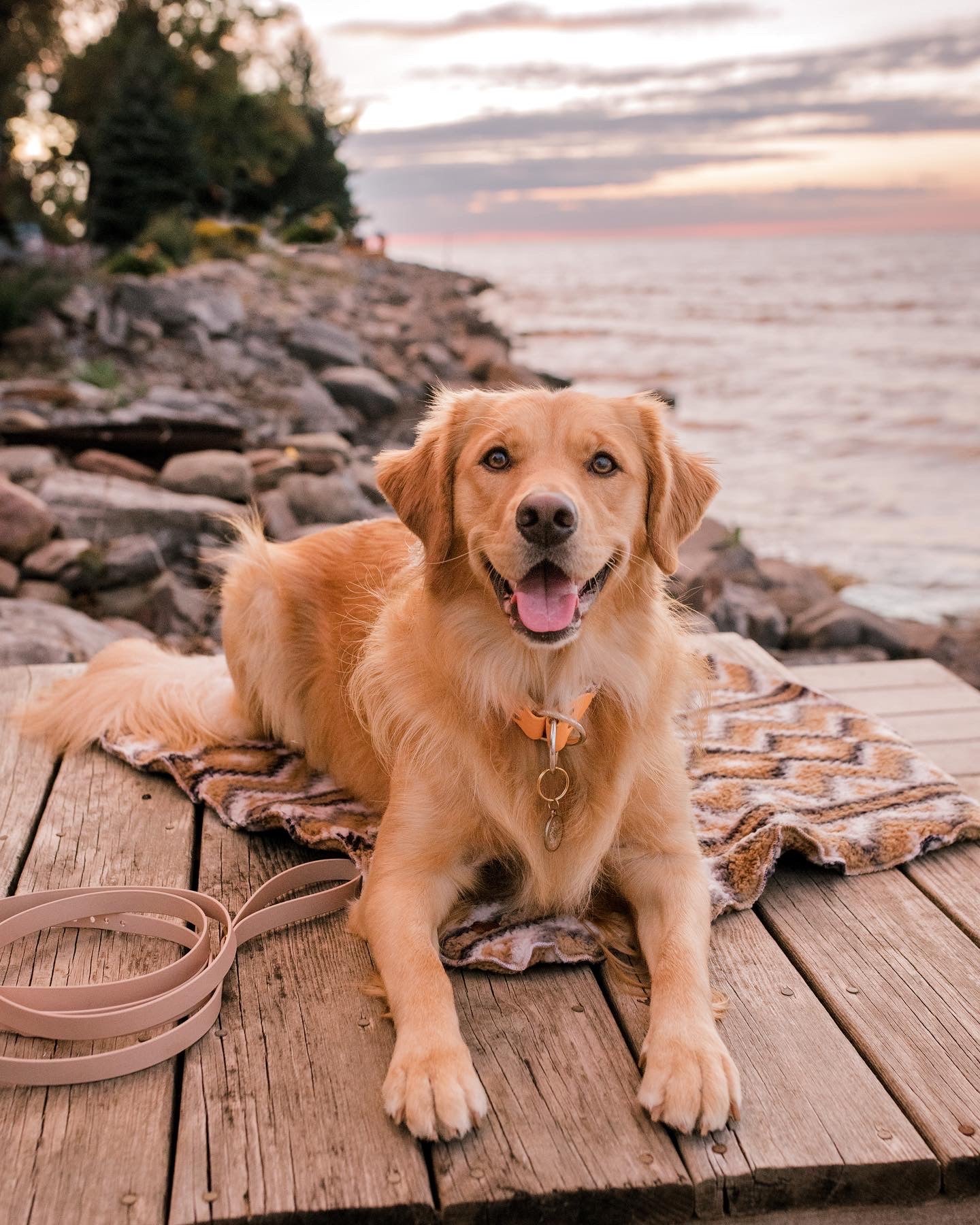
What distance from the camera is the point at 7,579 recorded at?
5.50 metres

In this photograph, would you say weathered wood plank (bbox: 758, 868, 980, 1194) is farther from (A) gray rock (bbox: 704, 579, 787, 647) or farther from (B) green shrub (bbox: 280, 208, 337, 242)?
(B) green shrub (bbox: 280, 208, 337, 242)

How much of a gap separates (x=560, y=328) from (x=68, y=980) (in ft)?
94.1

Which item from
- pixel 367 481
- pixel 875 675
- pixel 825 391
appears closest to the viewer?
pixel 875 675

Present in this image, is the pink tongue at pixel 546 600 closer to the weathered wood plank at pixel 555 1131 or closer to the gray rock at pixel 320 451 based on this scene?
the weathered wood plank at pixel 555 1131

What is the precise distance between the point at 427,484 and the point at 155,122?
22233 mm

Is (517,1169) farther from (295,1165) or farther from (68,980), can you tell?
(68,980)

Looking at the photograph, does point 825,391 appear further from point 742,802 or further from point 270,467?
point 742,802

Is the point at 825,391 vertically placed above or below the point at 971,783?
below

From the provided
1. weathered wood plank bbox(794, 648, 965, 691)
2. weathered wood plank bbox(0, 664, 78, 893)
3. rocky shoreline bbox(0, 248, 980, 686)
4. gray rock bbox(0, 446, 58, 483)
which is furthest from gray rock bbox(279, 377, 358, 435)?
weathered wood plank bbox(794, 648, 965, 691)

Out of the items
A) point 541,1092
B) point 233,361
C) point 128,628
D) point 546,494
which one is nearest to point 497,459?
point 546,494

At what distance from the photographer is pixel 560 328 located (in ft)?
97.0

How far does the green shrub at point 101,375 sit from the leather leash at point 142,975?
799 centimetres

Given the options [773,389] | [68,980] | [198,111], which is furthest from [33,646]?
[198,111]

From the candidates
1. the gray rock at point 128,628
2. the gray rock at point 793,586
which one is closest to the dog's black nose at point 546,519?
the gray rock at point 128,628
